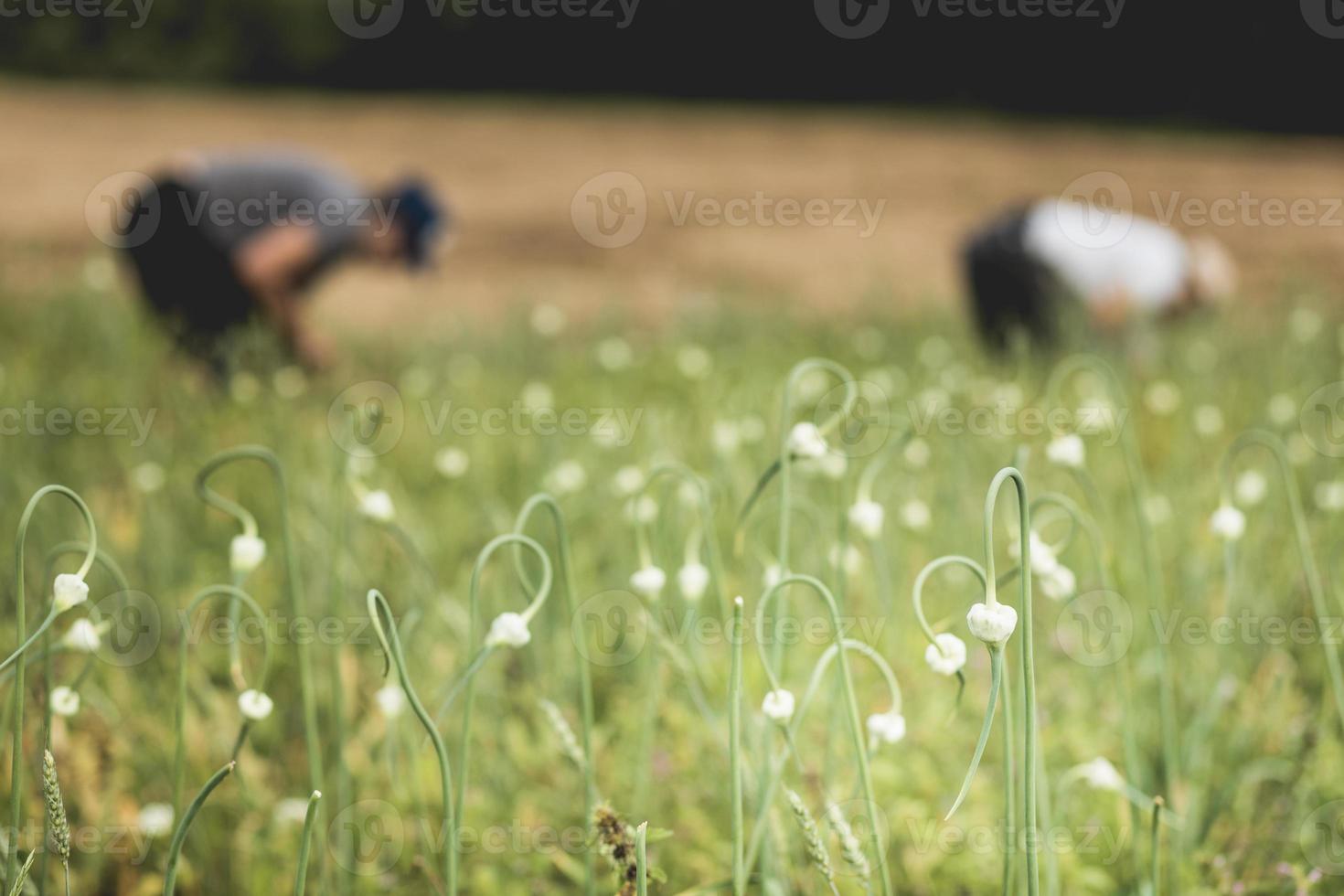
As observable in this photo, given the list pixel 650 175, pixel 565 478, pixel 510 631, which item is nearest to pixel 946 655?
pixel 510 631

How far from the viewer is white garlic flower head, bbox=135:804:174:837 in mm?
1236

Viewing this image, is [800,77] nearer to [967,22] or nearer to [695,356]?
[967,22]

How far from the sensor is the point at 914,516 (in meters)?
1.61

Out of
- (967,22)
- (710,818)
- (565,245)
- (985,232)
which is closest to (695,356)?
(985,232)

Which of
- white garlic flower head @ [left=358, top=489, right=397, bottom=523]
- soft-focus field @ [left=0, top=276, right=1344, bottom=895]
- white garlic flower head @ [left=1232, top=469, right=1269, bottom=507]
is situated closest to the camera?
white garlic flower head @ [left=358, top=489, right=397, bottom=523]

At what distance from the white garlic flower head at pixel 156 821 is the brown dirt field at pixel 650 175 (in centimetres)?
241

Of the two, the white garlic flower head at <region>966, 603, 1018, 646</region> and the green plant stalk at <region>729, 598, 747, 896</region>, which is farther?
the green plant stalk at <region>729, 598, 747, 896</region>

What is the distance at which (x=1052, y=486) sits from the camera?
2.03 meters

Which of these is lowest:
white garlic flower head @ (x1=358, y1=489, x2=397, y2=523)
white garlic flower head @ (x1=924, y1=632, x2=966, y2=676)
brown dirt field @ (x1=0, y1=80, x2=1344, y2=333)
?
white garlic flower head @ (x1=924, y1=632, x2=966, y2=676)

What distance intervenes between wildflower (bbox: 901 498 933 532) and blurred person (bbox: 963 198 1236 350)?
48.8 inches

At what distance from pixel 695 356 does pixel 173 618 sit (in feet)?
5.09

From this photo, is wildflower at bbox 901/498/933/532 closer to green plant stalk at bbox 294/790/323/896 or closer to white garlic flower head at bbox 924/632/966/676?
white garlic flower head at bbox 924/632/966/676

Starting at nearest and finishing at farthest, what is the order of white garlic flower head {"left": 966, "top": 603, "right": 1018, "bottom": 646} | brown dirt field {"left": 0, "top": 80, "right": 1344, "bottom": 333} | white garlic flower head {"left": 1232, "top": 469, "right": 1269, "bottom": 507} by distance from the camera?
white garlic flower head {"left": 966, "top": 603, "right": 1018, "bottom": 646}, white garlic flower head {"left": 1232, "top": 469, "right": 1269, "bottom": 507}, brown dirt field {"left": 0, "top": 80, "right": 1344, "bottom": 333}

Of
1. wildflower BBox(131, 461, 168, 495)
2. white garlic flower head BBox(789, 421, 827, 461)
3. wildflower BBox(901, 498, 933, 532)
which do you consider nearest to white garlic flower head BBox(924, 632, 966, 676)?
white garlic flower head BBox(789, 421, 827, 461)
